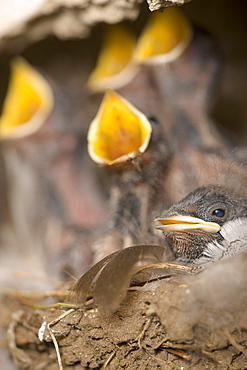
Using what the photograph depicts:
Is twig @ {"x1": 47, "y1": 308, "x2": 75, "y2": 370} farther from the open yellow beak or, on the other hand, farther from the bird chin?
the open yellow beak

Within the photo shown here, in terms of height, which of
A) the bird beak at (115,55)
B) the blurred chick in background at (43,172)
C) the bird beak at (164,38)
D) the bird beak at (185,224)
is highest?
the bird beak at (164,38)

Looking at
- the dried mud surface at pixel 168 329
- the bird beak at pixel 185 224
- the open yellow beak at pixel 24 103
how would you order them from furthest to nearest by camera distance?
the open yellow beak at pixel 24 103 → the bird beak at pixel 185 224 → the dried mud surface at pixel 168 329

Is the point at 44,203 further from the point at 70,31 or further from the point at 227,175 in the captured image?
the point at 227,175

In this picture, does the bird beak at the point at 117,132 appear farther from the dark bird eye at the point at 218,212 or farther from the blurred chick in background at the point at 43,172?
the blurred chick in background at the point at 43,172

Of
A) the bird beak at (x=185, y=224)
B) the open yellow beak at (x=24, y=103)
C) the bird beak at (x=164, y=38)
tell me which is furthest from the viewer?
the open yellow beak at (x=24, y=103)

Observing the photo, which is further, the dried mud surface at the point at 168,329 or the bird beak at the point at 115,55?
the bird beak at the point at 115,55

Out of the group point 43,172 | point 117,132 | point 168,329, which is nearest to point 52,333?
point 168,329

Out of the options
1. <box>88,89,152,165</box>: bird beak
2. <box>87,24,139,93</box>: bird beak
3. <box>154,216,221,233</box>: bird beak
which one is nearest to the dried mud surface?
<box>154,216,221,233</box>: bird beak

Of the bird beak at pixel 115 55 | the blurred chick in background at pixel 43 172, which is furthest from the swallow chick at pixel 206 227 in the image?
the bird beak at pixel 115 55

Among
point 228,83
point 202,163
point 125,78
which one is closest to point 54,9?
point 125,78
